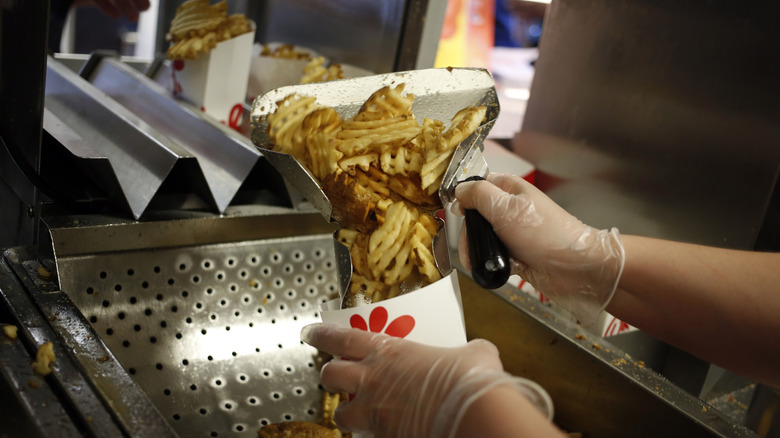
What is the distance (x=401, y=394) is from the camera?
0.93 m

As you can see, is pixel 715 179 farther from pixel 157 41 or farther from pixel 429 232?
pixel 157 41

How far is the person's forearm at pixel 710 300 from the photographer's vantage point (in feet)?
3.81

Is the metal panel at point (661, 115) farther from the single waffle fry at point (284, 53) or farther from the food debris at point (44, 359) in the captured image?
the food debris at point (44, 359)

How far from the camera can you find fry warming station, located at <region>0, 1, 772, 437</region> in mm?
1264

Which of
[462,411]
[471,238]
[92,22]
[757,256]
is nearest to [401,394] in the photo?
[462,411]

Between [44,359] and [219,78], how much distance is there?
1262mm

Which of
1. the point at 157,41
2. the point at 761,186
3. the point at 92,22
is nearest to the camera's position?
the point at 761,186

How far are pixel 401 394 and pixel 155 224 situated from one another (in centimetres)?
83

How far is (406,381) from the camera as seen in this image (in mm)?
924

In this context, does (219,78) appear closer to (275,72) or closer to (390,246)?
(275,72)

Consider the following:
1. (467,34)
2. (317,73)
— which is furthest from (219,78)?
(467,34)

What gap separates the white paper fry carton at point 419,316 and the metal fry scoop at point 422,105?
3.2 inches

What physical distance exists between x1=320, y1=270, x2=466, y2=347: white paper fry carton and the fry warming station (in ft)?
1.19

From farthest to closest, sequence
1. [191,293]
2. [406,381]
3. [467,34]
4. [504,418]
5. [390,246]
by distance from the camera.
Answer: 1. [467,34]
2. [191,293]
3. [390,246]
4. [406,381]
5. [504,418]
